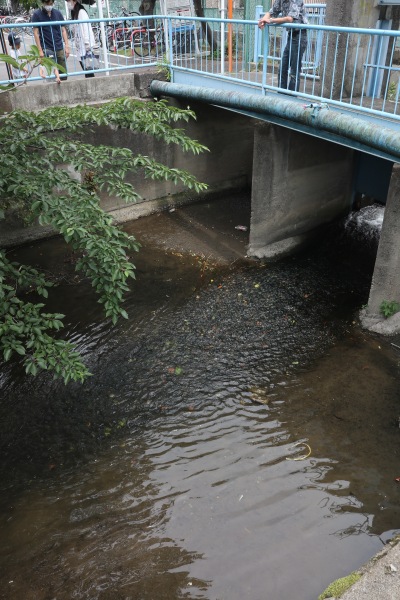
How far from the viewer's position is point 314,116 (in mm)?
7203

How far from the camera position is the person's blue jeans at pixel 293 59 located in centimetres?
753

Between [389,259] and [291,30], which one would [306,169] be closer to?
[291,30]

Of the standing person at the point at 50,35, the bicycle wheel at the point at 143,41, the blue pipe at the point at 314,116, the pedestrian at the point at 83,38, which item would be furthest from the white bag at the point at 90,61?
the blue pipe at the point at 314,116

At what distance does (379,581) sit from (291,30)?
7159 mm

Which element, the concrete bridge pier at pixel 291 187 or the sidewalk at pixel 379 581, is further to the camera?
the concrete bridge pier at pixel 291 187

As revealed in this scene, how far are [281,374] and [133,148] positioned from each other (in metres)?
6.56

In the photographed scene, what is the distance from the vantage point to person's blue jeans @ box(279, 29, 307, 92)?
7527 mm

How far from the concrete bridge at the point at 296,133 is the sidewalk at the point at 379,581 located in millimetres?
4496

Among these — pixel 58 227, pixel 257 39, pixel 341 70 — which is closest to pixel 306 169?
pixel 341 70

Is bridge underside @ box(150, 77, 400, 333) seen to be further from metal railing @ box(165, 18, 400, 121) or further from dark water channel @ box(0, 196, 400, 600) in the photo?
dark water channel @ box(0, 196, 400, 600)

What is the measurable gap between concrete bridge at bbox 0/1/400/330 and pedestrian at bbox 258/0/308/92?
293 mm

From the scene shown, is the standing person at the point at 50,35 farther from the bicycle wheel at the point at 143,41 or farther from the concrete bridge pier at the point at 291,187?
the concrete bridge pier at the point at 291,187

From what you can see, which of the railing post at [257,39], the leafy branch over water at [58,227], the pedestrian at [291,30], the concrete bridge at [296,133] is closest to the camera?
the leafy branch over water at [58,227]

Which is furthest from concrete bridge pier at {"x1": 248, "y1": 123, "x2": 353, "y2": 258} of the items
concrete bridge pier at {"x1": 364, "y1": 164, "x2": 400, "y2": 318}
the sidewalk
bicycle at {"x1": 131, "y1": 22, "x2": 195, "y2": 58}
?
the sidewalk
